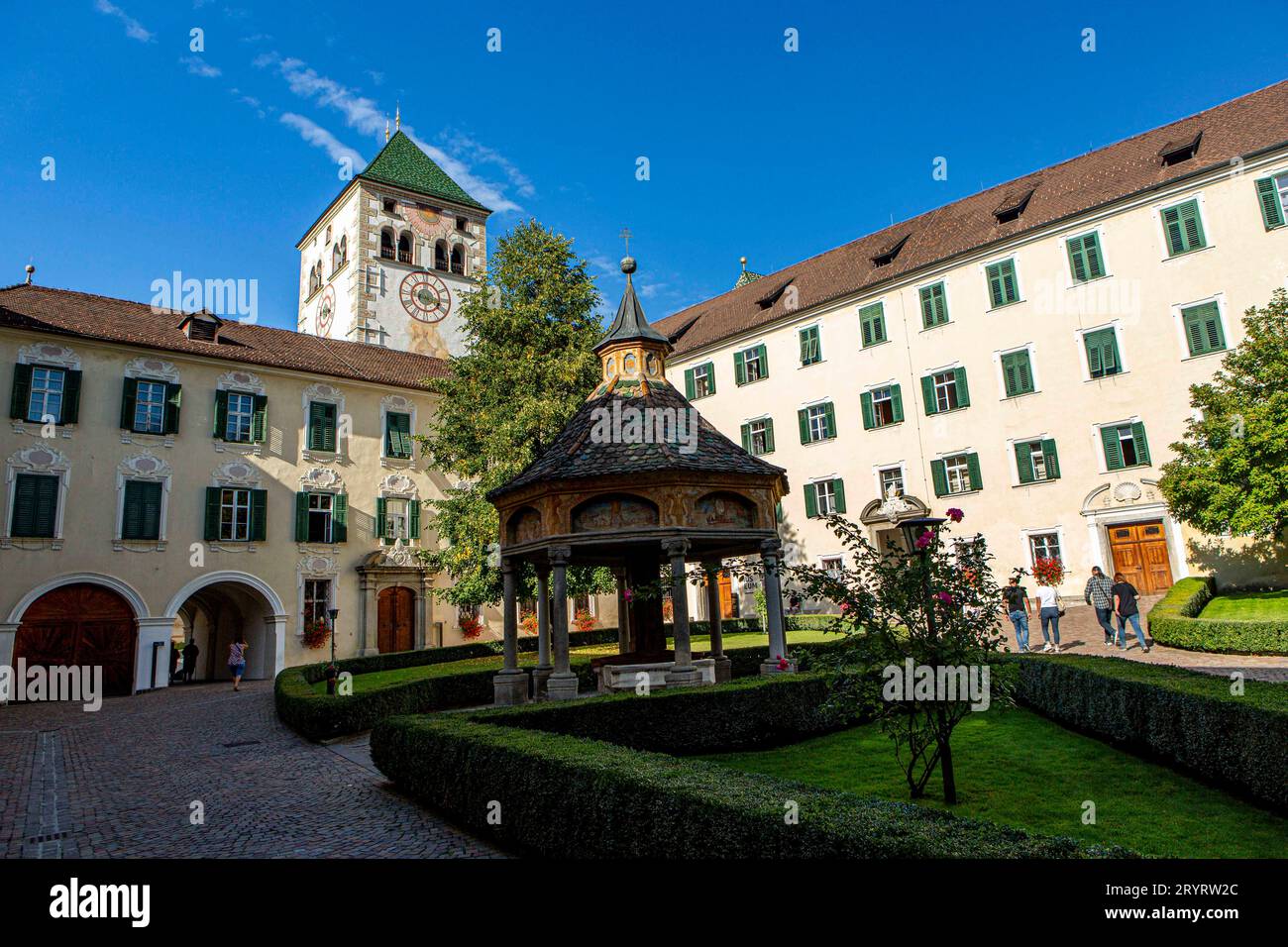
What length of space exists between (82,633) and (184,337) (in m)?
10.2

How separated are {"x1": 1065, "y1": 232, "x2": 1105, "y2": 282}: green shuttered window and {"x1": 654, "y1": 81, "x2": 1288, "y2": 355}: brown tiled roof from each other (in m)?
0.92

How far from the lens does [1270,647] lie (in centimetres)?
1471

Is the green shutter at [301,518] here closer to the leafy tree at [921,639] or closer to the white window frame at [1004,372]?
the leafy tree at [921,639]

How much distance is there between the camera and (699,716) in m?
11.5

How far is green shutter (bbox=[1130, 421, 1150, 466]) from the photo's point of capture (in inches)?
959

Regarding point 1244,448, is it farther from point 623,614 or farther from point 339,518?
point 339,518

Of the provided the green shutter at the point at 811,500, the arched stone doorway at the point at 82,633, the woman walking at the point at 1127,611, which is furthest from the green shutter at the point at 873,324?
the arched stone doorway at the point at 82,633

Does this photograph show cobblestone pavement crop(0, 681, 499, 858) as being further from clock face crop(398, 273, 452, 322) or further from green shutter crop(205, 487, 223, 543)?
clock face crop(398, 273, 452, 322)

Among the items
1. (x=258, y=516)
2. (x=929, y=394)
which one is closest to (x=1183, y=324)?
(x=929, y=394)

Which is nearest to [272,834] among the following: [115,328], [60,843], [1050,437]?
[60,843]

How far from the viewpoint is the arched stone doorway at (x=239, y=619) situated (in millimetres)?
26345

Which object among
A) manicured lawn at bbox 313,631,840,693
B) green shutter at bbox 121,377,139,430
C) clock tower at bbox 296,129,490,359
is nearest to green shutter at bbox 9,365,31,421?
green shutter at bbox 121,377,139,430
